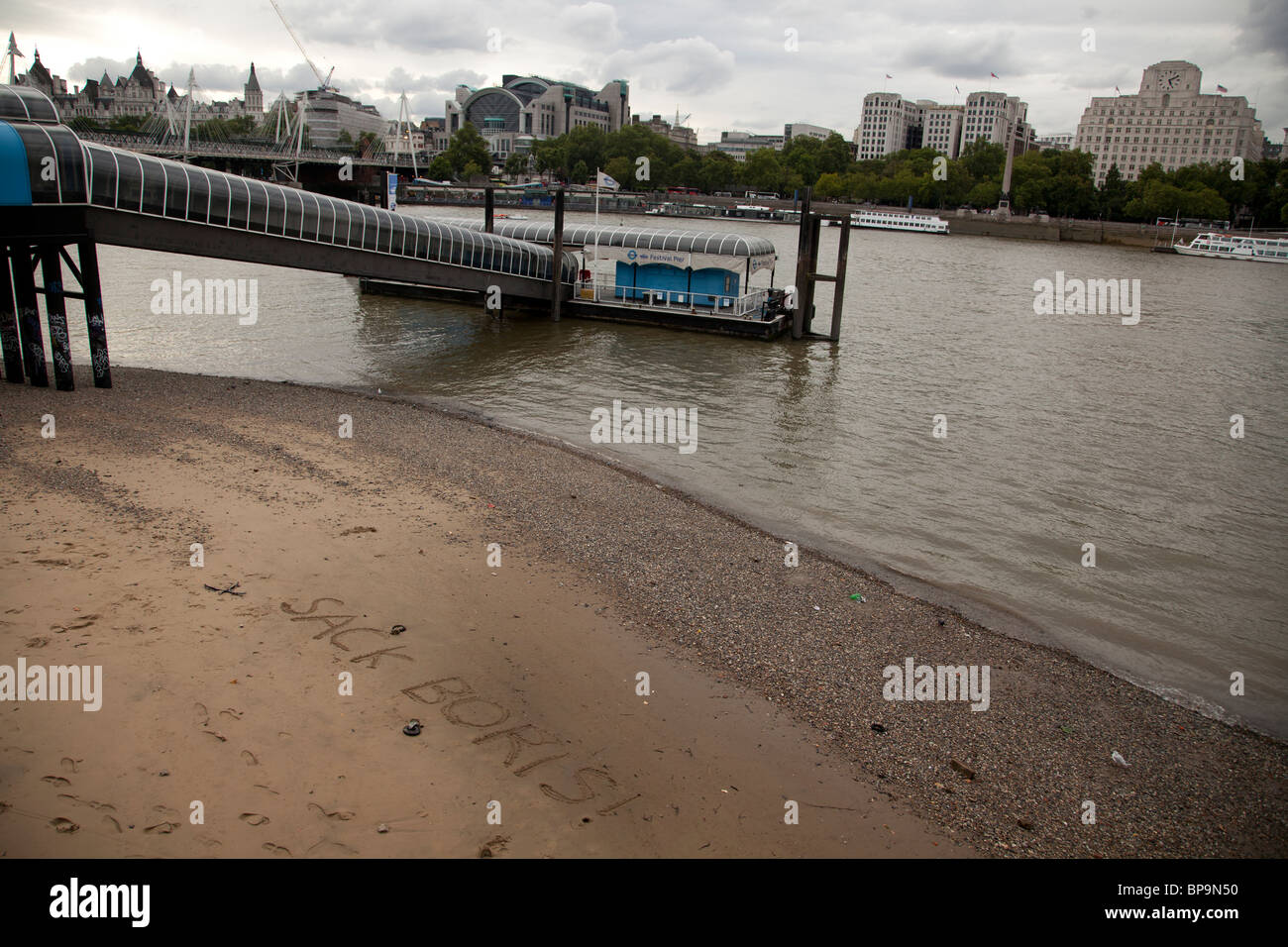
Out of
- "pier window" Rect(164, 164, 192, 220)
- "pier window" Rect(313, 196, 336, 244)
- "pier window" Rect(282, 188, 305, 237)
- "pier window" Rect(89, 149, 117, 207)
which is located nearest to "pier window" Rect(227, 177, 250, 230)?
"pier window" Rect(164, 164, 192, 220)

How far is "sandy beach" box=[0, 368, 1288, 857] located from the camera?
6996mm

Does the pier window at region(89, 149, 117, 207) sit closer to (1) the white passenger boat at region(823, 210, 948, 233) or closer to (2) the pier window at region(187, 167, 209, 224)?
(2) the pier window at region(187, 167, 209, 224)

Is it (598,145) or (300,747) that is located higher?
(598,145)

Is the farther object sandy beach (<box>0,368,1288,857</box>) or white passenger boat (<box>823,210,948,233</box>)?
white passenger boat (<box>823,210,948,233</box>)

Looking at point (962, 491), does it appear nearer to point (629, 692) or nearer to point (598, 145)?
point (629, 692)

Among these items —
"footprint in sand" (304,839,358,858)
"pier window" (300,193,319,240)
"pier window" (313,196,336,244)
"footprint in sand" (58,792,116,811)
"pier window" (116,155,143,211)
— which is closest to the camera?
"footprint in sand" (304,839,358,858)

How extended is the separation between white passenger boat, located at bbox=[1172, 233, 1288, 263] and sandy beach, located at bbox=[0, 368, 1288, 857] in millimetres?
108723

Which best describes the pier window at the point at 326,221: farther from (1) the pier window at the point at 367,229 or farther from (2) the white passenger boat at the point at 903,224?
(2) the white passenger boat at the point at 903,224

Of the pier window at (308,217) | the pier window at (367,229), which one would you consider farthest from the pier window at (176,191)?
the pier window at (367,229)

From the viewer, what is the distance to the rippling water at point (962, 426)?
1352 cm

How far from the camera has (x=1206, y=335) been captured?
4406cm

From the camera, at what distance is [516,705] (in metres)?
8.64
